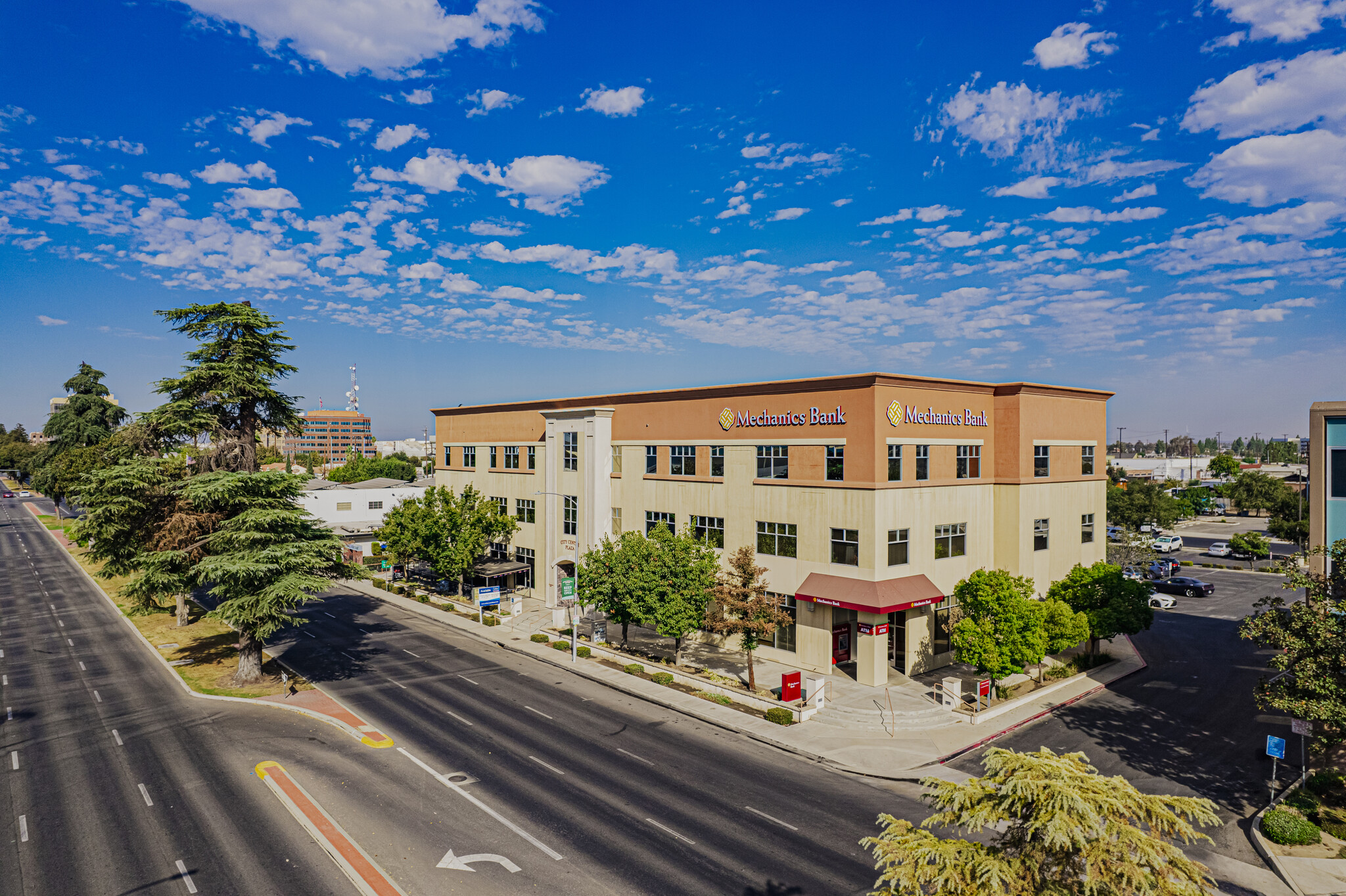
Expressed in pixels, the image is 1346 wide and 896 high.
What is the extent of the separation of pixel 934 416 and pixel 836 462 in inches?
243

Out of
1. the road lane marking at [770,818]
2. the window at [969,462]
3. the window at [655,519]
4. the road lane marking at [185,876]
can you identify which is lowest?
the road lane marking at [770,818]

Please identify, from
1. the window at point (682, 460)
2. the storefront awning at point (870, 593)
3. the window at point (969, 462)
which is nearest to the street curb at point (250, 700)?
the storefront awning at point (870, 593)

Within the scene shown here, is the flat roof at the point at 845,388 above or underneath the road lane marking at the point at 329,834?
above

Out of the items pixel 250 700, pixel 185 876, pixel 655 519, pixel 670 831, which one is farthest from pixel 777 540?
pixel 185 876

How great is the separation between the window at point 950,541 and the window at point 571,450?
84.3 ft

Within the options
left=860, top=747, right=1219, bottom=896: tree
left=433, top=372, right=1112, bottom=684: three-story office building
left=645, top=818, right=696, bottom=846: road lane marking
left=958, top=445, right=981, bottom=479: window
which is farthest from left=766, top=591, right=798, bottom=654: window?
left=860, top=747, right=1219, bottom=896: tree

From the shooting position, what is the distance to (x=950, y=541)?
3831 centimetres

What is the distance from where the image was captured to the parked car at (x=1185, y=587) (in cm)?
5984

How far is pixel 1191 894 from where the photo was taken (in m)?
9.15

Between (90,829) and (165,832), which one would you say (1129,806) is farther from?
(90,829)

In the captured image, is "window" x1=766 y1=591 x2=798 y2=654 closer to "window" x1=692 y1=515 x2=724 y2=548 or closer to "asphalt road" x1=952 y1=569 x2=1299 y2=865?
"window" x1=692 y1=515 x2=724 y2=548

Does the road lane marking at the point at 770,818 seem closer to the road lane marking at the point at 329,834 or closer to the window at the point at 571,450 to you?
the road lane marking at the point at 329,834

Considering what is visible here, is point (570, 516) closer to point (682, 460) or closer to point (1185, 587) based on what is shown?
point (682, 460)

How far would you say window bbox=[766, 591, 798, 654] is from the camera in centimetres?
3841
